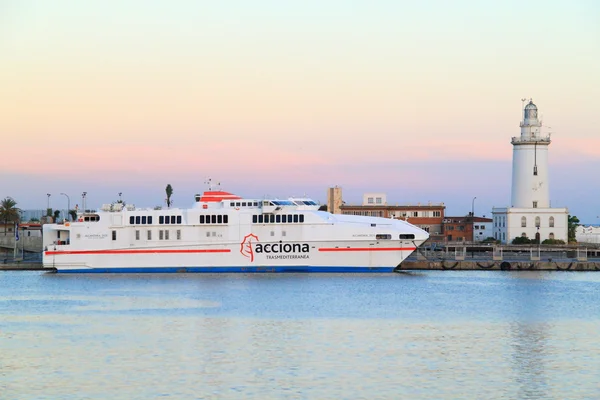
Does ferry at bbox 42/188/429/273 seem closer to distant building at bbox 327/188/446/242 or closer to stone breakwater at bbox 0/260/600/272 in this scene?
stone breakwater at bbox 0/260/600/272

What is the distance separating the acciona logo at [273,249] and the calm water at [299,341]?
6.80 metres

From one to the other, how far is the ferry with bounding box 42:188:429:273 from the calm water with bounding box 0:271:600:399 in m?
6.75

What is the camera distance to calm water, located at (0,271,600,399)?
1091 inches

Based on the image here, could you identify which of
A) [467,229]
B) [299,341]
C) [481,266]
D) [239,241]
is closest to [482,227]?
[467,229]

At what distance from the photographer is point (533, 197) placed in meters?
92.7

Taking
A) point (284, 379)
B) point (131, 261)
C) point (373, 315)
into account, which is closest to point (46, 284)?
point (131, 261)

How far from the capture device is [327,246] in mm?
65938

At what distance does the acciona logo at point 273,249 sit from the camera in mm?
66062

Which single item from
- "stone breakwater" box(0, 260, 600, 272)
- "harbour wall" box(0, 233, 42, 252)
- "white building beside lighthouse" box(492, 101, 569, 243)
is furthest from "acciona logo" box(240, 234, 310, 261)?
"white building beside lighthouse" box(492, 101, 569, 243)

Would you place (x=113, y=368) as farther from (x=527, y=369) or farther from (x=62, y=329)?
(x=527, y=369)

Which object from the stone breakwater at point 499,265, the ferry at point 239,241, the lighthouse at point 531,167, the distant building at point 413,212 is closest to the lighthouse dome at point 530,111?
the lighthouse at point 531,167

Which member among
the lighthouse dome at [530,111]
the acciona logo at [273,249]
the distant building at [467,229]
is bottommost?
the acciona logo at [273,249]

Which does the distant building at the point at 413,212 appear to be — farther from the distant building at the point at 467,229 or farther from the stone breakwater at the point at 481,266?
the stone breakwater at the point at 481,266

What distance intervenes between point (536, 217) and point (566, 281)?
29.6 meters
